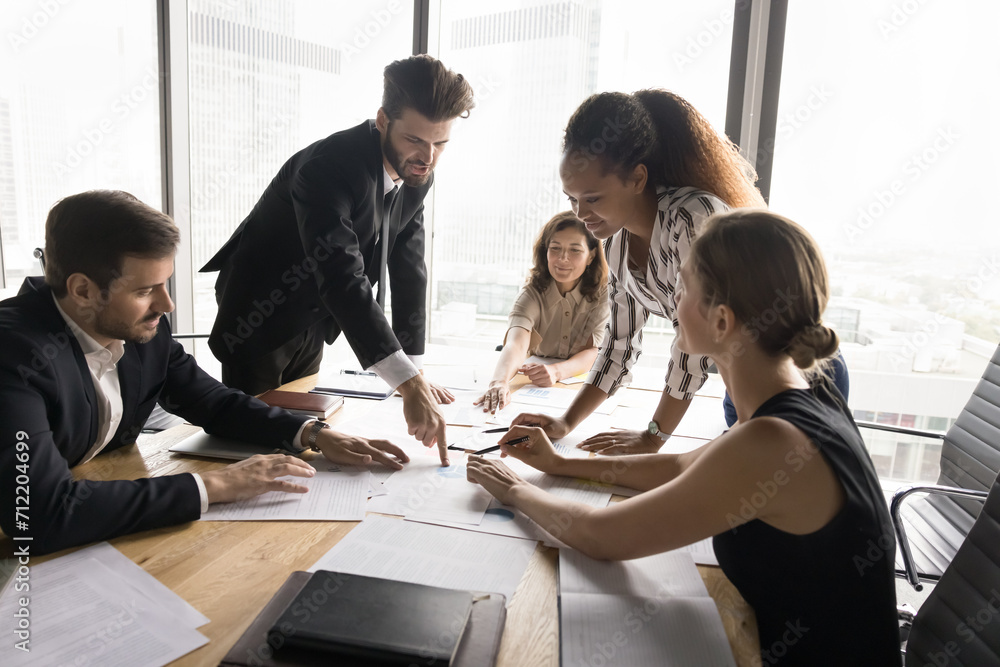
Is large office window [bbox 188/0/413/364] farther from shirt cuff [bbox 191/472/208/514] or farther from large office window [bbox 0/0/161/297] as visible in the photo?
shirt cuff [bbox 191/472/208/514]

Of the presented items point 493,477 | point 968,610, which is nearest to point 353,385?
point 493,477

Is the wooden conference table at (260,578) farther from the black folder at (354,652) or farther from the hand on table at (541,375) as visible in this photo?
the hand on table at (541,375)

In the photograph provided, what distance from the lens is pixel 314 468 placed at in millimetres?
1379

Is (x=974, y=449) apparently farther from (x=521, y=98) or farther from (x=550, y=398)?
(x=521, y=98)

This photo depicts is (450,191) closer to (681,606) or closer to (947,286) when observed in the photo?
(947,286)

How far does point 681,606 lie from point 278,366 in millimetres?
1615

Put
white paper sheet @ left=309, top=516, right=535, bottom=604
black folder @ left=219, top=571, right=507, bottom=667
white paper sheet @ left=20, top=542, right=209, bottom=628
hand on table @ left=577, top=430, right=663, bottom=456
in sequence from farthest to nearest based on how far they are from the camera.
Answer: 1. hand on table @ left=577, top=430, right=663, bottom=456
2. white paper sheet @ left=309, top=516, right=535, bottom=604
3. white paper sheet @ left=20, top=542, right=209, bottom=628
4. black folder @ left=219, top=571, right=507, bottom=667

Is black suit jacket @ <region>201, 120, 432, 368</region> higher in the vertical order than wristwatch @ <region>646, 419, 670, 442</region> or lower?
higher

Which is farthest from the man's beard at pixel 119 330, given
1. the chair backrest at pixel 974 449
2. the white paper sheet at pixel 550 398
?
the chair backrest at pixel 974 449

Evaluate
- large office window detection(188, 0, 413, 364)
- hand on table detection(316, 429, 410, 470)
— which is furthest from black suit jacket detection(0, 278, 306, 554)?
large office window detection(188, 0, 413, 364)

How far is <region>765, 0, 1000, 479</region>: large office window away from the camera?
2631mm

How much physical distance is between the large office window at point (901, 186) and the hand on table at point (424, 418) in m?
1.83

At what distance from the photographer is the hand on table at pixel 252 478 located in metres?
1.17

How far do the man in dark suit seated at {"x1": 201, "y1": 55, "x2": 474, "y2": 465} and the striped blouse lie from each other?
0.51 metres
